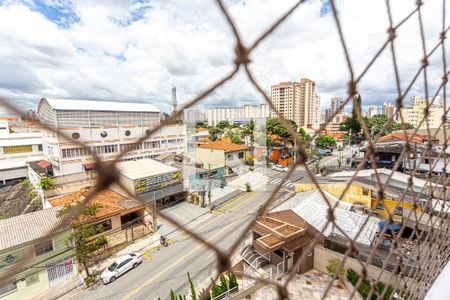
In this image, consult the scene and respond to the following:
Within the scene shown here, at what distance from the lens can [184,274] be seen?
17.3 feet

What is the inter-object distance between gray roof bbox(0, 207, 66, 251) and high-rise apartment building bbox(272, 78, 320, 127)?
29.5m

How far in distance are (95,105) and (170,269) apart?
896cm

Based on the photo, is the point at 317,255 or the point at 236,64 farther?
the point at 317,255

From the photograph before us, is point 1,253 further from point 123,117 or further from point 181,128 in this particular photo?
point 181,128

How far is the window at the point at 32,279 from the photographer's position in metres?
4.51

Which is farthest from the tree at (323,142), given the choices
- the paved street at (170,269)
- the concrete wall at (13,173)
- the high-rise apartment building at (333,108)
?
the concrete wall at (13,173)

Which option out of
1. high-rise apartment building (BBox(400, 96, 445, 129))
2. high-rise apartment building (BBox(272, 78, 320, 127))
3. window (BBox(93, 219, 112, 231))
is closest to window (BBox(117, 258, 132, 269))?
window (BBox(93, 219, 112, 231))

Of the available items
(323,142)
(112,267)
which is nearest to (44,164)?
(112,267)

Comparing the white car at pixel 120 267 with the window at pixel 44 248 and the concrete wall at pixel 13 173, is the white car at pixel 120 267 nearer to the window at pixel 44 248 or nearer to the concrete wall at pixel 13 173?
the window at pixel 44 248

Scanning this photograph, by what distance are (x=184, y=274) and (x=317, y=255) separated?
10.0 ft

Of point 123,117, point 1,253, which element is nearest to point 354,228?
point 1,253

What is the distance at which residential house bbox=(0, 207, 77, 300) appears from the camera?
424 centimetres

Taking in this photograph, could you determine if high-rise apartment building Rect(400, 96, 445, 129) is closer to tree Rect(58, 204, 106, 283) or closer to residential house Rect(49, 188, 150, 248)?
tree Rect(58, 204, 106, 283)

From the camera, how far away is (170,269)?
5.43 meters
